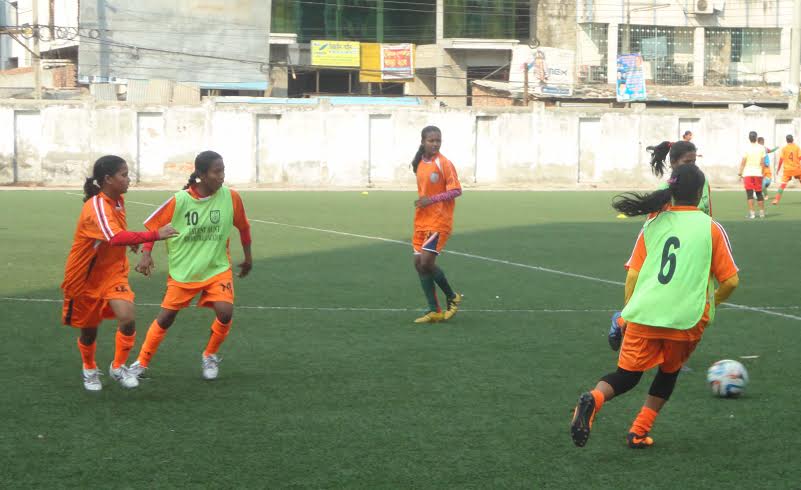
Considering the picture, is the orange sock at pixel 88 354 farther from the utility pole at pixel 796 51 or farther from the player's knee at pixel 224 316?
the utility pole at pixel 796 51

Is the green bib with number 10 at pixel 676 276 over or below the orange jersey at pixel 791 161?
below

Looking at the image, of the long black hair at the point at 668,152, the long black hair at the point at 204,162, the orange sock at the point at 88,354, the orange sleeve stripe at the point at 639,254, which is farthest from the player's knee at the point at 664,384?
the orange sock at the point at 88,354

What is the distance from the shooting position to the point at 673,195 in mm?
5828

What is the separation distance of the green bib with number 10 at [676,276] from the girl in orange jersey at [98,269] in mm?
3359

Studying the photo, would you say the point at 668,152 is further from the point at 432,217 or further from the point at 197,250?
the point at 197,250

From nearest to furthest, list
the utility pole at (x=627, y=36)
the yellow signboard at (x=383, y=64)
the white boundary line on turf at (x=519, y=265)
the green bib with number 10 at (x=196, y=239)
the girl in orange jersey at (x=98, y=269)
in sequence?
the girl in orange jersey at (x=98, y=269), the green bib with number 10 at (x=196, y=239), the white boundary line on turf at (x=519, y=265), the yellow signboard at (x=383, y=64), the utility pole at (x=627, y=36)

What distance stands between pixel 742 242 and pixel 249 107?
77.8 ft

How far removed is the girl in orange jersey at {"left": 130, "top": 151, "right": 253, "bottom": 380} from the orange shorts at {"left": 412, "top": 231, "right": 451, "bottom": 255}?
3238 millimetres

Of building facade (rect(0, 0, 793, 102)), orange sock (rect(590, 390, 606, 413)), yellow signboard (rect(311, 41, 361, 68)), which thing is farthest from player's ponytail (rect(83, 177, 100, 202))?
yellow signboard (rect(311, 41, 361, 68))

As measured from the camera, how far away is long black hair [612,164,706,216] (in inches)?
222

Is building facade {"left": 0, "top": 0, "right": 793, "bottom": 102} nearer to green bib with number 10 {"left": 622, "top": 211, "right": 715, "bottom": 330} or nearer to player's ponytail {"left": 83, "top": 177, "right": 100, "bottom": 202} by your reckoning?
player's ponytail {"left": 83, "top": 177, "right": 100, "bottom": 202}

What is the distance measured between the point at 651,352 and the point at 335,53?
44.7 meters

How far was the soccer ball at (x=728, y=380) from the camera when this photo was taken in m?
7.17

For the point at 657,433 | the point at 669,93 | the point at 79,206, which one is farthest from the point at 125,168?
the point at 669,93
